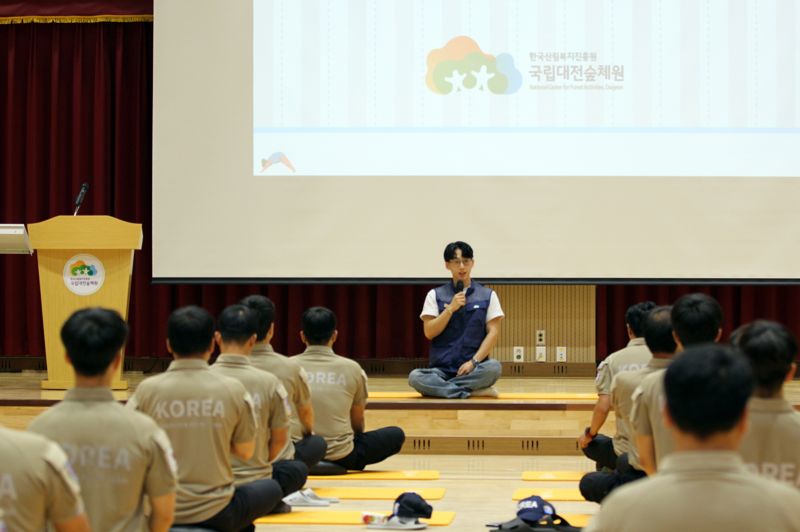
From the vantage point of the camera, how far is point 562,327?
691 centimetres

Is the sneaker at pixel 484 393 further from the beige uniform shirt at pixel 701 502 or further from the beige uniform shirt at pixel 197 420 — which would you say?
the beige uniform shirt at pixel 701 502

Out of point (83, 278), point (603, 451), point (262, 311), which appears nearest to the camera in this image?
point (262, 311)

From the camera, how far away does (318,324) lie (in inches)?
168

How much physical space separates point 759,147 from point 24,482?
5.42 m

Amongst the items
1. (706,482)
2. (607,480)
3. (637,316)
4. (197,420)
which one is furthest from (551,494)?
(706,482)

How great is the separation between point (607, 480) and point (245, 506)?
1.40 meters

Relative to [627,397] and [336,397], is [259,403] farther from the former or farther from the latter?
[627,397]

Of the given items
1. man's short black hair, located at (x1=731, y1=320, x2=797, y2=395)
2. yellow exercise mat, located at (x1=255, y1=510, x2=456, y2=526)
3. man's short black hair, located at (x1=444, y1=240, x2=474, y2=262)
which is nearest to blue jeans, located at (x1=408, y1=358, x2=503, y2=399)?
man's short black hair, located at (x1=444, y1=240, x2=474, y2=262)

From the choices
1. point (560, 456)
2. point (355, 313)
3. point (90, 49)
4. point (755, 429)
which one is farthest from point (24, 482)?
point (90, 49)

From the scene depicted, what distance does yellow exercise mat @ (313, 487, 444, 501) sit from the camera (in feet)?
14.5

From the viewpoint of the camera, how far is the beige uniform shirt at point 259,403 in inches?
132

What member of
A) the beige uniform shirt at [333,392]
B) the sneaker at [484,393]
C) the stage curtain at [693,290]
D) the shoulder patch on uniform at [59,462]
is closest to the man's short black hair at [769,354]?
the shoulder patch on uniform at [59,462]

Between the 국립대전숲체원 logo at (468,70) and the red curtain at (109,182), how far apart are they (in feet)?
5.33

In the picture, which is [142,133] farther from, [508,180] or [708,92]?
[708,92]
